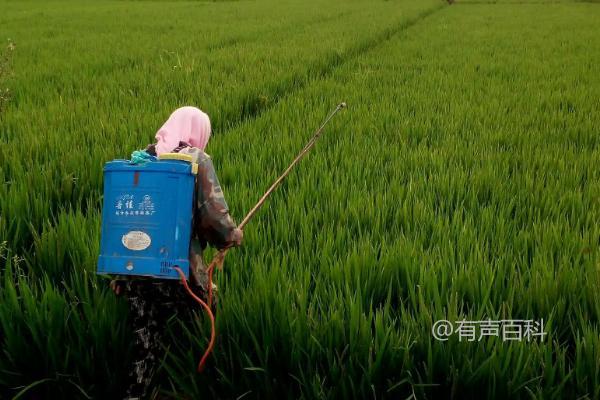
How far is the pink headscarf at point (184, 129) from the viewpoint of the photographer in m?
1.32

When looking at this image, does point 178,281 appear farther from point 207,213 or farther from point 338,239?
point 338,239

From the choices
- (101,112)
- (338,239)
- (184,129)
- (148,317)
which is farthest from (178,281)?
(101,112)

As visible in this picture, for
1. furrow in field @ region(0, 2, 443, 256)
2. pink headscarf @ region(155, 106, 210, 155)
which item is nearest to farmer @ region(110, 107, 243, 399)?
pink headscarf @ region(155, 106, 210, 155)

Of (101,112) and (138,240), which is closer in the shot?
(138,240)

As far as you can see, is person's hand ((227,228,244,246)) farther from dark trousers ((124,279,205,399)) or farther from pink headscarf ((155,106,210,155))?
pink headscarf ((155,106,210,155))

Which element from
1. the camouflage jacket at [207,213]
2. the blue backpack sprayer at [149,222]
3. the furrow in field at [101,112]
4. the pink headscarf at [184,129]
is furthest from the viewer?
the furrow in field at [101,112]

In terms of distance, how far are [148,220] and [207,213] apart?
156 millimetres

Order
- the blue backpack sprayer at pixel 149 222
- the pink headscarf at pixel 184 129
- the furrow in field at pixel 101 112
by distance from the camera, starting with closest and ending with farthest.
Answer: the blue backpack sprayer at pixel 149 222
the pink headscarf at pixel 184 129
the furrow in field at pixel 101 112

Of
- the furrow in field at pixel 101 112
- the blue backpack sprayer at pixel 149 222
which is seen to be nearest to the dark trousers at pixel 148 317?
A: the blue backpack sprayer at pixel 149 222

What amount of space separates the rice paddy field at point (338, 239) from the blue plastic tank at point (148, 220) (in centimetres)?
27

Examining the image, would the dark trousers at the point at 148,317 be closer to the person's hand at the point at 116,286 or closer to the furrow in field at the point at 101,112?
the person's hand at the point at 116,286

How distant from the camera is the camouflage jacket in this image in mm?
1193

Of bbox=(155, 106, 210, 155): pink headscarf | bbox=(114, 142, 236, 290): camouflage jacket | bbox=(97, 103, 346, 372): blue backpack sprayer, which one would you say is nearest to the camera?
bbox=(97, 103, 346, 372): blue backpack sprayer

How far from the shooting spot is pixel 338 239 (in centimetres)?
167
